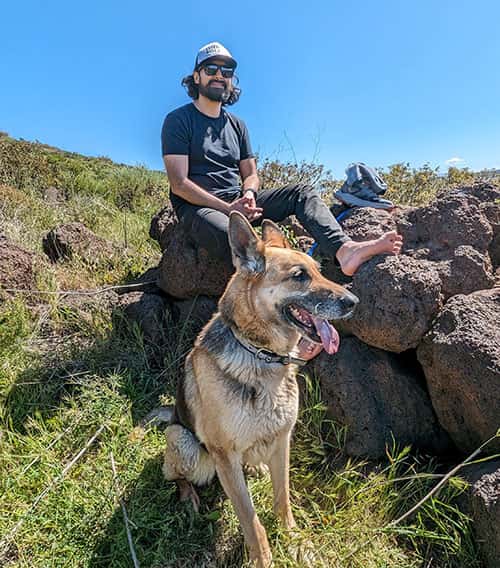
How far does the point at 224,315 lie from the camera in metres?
2.52

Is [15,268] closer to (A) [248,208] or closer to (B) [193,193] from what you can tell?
(B) [193,193]

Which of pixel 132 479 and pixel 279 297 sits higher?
pixel 279 297

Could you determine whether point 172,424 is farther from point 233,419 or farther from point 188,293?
point 188,293

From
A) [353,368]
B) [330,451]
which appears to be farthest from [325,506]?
[353,368]

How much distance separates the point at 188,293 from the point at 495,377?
9.58 ft

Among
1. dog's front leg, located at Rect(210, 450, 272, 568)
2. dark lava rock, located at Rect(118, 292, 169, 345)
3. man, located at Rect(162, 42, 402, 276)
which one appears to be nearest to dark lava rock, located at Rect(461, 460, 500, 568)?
dog's front leg, located at Rect(210, 450, 272, 568)

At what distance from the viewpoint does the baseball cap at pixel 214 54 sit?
4.28 metres

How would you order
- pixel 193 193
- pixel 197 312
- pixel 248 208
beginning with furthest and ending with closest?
pixel 197 312 < pixel 193 193 < pixel 248 208

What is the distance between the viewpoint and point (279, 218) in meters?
4.16

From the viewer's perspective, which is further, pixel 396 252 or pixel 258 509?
pixel 396 252

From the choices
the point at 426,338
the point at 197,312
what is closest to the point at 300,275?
the point at 426,338

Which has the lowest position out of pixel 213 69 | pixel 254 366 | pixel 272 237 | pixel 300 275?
pixel 254 366

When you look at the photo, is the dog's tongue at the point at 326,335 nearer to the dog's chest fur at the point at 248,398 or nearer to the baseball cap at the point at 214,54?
the dog's chest fur at the point at 248,398

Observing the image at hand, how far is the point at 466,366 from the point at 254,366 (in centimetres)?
133
